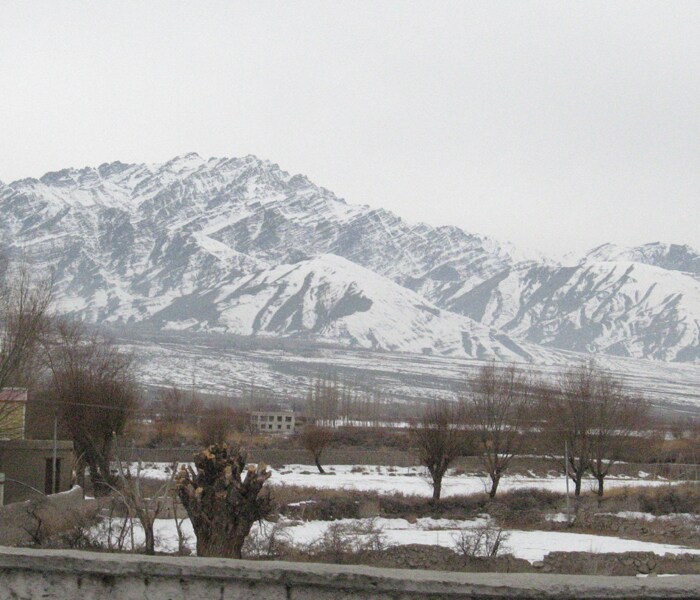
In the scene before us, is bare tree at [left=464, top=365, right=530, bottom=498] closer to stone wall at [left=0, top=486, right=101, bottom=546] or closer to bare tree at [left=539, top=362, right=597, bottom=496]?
bare tree at [left=539, top=362, right=597, bottom=496]

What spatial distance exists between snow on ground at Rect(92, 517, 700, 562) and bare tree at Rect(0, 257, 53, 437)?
7.21m

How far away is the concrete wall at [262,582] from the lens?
17.9 feet

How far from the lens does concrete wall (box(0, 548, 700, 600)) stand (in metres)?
5.46

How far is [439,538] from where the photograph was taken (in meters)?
34.1

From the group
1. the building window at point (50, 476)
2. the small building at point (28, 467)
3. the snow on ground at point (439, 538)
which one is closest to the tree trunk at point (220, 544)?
the snow on ground at point (439, 538)

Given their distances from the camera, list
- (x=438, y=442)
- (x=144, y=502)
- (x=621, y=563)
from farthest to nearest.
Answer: (x=438, y=442) → (x=621, y=563) → (x=144, y=502)

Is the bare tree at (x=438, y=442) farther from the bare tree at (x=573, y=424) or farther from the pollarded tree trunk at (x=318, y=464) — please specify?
the pollarded tree trunk at (x=318, y=464)

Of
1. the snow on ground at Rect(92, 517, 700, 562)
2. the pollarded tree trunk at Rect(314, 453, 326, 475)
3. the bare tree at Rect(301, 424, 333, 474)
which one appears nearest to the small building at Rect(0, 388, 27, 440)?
the snow on ground at Rect(92, 517, 700, 562)

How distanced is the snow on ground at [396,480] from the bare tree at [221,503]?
31092 millimetres

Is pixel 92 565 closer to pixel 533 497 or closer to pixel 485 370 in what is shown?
pixel 533 497

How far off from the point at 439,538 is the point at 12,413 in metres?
18.8

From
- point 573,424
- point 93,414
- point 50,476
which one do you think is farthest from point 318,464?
point 50,476

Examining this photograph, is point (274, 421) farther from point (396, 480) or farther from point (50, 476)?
point (50, 476)

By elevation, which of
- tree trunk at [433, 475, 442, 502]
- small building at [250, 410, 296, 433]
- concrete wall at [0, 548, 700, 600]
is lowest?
small building at [250, 410, 296, 433]
